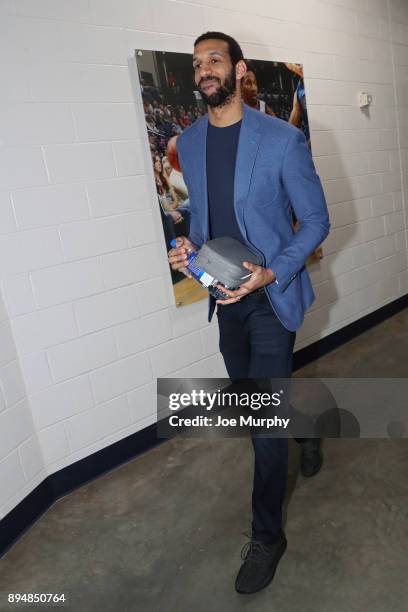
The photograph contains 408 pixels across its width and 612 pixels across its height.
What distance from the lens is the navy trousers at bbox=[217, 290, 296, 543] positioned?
163cm


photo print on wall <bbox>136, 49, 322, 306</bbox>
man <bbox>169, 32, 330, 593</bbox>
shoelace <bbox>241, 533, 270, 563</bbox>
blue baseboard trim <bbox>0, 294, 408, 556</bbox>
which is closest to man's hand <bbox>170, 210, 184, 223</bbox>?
photo print on wall <bbox>136, 49, 322, 306</bbox>

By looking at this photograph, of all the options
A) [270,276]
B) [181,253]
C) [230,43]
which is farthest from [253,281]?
[230,43]

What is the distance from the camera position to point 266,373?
5.55ft

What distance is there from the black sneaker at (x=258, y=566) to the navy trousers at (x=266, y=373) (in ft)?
0.11

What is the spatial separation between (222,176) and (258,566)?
1.36 meters

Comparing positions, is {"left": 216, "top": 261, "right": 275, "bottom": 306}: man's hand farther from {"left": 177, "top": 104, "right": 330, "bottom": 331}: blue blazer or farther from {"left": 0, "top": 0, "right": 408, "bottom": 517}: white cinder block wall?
{"left": 0, "top": 0, "right": 408, "bottom": 517}: white cinder block wall

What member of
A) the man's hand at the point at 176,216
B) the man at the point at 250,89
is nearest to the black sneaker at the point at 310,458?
the man's hand at the point at 176,216

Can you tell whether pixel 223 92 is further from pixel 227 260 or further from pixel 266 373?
pixel 266 373

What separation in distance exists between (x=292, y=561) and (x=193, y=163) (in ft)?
4.89

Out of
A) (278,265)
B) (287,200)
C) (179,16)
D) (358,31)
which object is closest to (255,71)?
(179,16)

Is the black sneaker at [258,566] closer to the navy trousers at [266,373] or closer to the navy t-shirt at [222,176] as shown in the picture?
the navy trousers at [266,373]

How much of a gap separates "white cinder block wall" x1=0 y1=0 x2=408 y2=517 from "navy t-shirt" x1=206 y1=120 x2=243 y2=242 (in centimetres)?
79

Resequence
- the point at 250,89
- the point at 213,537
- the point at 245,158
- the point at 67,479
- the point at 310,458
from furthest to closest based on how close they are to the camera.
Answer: the point at 250,89 < the point at 67,479 < the point at 310,458 < the point at 213,537 < the point at 245,158

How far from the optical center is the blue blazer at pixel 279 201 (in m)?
1.57
